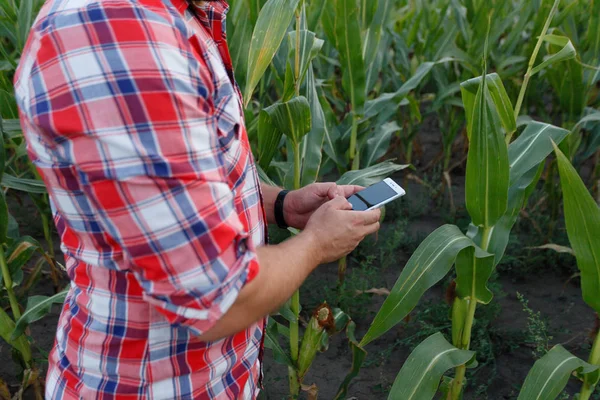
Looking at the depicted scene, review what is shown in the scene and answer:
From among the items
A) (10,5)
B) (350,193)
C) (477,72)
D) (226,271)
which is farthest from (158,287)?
(477,72)

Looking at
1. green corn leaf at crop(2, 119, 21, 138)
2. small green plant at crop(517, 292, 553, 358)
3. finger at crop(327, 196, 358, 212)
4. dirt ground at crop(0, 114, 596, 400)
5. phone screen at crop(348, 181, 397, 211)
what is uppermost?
finger at crop(327, 196, 358, 212)

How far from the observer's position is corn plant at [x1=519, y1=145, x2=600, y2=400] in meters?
1.24

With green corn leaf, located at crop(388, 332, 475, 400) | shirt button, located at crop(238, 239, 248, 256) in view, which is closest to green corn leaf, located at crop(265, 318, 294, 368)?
green corn leaf, located at crop(388, 332, 475, 400)

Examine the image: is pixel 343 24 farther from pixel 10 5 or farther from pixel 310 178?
pixel 10 5

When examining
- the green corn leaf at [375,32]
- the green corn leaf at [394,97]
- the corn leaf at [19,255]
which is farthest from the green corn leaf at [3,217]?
the green corn leaf at [375,32]

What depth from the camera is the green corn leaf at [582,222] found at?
1228 mm

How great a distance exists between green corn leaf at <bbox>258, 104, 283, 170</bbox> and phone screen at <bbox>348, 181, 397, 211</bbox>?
51cm

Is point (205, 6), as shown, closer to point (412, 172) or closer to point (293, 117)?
point (293, 117)

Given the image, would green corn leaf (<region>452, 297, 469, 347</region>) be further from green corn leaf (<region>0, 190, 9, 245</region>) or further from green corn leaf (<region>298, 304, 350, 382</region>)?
green corn leaf (<region>0, 190, 9, 245</region>)

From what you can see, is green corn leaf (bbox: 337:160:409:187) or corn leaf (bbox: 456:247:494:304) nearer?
corn leaf (bbox: 456:247:494:304)

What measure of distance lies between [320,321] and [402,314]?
12.9 inches

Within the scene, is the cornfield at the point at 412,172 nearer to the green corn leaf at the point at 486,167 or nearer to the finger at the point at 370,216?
the green corn leaf at the point at 486,167

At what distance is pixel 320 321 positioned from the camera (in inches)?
66.9

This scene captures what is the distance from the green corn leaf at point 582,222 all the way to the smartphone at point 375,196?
1.06ft
